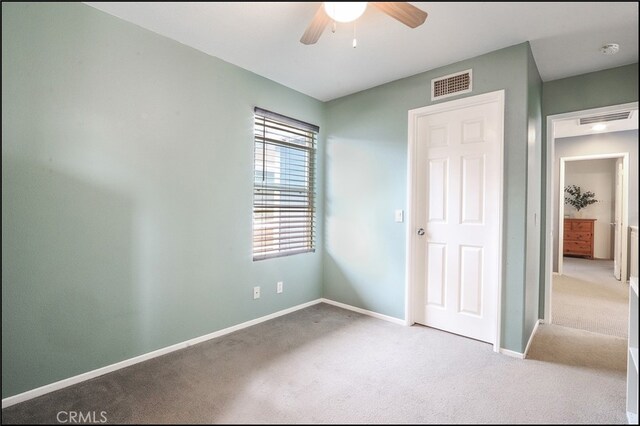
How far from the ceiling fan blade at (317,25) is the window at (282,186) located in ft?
3.66

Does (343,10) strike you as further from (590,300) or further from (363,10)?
(590,300)

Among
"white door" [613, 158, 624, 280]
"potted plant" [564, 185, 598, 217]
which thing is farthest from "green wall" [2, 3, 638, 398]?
"white door" [613, 158, 624, 280]

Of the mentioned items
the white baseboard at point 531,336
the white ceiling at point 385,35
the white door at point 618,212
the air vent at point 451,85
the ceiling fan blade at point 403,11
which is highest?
the white ceiling at point 385,35

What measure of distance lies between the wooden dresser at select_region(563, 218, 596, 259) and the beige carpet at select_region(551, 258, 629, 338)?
165 millimetres

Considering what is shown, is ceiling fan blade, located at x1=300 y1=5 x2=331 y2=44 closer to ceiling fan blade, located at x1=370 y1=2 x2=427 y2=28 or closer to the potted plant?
ceiling fan blade, located at x1=370 y1=2 x2=427 y2=28

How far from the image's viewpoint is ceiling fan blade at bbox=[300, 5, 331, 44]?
1.57 m

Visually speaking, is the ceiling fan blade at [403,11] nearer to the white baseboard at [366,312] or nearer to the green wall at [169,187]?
the green wall at [169,187]

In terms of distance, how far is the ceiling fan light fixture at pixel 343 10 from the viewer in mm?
1427

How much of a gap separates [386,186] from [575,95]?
1831mm

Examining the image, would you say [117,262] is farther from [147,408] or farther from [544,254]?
[544,254]

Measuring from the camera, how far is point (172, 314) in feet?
7.41

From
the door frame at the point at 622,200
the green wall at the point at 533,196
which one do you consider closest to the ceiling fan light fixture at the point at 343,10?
the door frame at the point at 622,200

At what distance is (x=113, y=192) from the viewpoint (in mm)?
1930

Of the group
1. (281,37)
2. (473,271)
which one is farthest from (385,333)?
(281,37)
